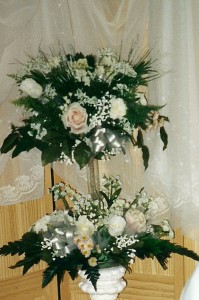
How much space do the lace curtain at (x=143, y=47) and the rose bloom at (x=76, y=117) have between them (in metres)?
0.40

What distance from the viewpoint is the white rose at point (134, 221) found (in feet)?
5.55

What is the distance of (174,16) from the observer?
1780 millimetres

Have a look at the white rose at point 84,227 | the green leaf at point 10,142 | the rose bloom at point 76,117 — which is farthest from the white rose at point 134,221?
the green leaf at point 10,142

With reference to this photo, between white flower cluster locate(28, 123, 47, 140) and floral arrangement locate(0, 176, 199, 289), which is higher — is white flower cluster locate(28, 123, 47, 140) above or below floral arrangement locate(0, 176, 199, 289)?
above

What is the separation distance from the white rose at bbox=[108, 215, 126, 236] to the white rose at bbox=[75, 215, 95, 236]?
0.21 feet

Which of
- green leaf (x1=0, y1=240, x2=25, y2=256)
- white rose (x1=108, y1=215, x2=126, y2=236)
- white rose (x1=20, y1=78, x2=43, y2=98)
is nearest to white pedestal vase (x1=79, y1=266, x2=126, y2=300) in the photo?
white rose (x1=108, y1=215, x2=126, y2=236)

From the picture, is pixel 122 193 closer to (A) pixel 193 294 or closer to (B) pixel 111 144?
(B) pixel 111 144

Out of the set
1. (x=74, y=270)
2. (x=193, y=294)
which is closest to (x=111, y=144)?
(x=74, y=270)

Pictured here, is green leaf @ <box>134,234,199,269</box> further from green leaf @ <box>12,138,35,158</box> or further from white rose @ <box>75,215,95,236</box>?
green leaf @ <box>12,138,35,158</box>

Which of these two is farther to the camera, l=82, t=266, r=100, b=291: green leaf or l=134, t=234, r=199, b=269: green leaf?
l=134, t=234, r=199, b=269: green leaf

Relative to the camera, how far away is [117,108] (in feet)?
5.16

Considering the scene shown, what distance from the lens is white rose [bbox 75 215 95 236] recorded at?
1658 mm

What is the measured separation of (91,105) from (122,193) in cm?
50

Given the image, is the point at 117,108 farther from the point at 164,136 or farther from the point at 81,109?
the point at 164,136
